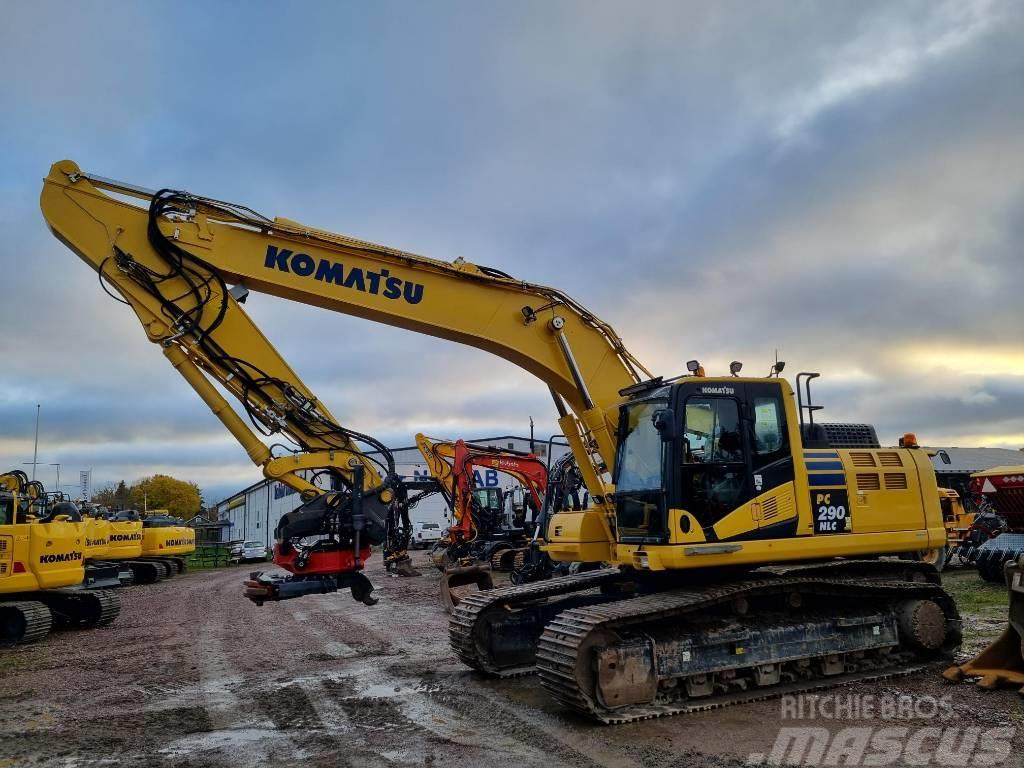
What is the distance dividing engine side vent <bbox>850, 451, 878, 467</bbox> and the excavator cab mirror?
2.36 meters

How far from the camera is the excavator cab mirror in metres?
7.56

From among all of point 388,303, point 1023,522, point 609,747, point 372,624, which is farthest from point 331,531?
point 1023,522

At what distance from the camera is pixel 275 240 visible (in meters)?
8.81

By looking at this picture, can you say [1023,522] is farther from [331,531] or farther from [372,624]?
[331,531]

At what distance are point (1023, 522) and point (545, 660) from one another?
12.2m

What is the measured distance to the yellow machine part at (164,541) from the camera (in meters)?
26.6

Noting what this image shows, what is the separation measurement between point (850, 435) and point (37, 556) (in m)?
12.2

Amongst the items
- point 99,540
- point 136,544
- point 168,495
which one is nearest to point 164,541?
point 136,544

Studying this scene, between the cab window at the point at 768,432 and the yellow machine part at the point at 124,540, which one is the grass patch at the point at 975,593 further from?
the yellow machine part at the point at 124,540

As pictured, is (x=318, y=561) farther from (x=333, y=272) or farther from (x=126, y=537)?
(x=126, y=537)

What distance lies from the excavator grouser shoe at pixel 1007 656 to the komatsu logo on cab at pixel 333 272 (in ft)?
22.5

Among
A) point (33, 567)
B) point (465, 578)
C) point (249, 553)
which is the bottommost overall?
point (465, 578)

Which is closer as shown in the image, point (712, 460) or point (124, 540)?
point (712, 460)

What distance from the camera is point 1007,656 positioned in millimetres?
7957
